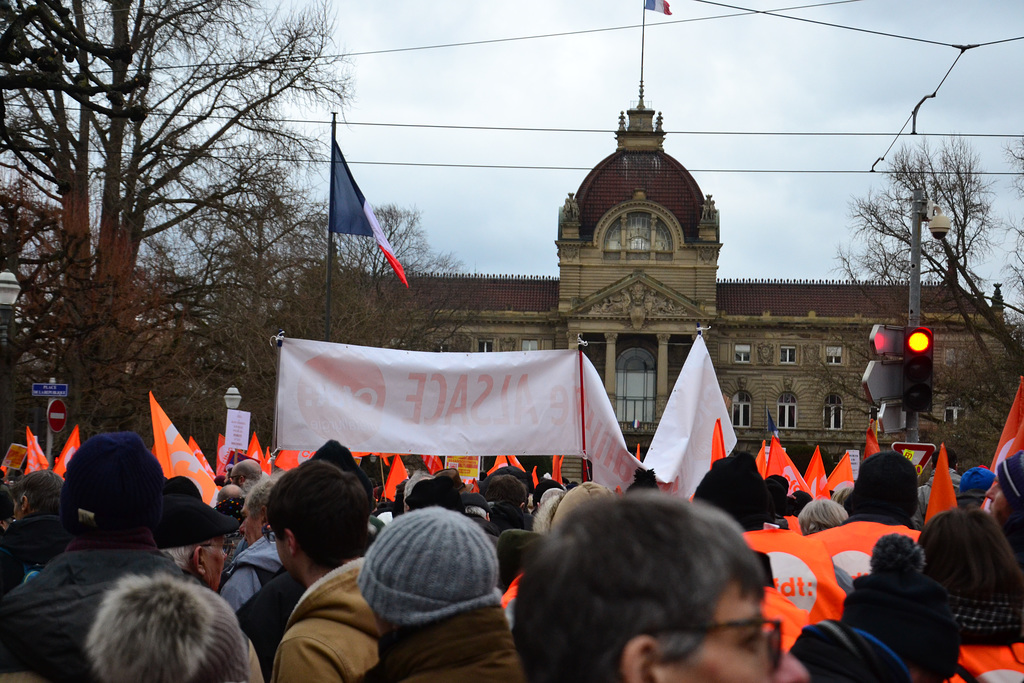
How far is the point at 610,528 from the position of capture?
170 cm

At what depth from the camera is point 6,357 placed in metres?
14.9

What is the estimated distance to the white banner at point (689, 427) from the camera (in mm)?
7355

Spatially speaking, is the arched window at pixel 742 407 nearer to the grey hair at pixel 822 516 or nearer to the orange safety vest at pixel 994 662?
the grey hair at pixel 822 516

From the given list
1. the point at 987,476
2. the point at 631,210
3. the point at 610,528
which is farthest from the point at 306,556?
the point at 631,210

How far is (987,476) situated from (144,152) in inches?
848

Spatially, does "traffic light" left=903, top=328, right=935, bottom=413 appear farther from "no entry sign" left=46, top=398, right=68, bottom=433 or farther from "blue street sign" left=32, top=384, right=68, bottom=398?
"blue street sign" left=32, top=384, right=68, bottom=398

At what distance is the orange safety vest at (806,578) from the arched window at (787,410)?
73.4 m

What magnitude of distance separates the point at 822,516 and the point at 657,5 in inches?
1293

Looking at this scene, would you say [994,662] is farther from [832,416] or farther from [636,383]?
[832,416]

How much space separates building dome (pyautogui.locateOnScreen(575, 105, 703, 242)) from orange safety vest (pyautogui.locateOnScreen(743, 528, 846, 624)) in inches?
2739

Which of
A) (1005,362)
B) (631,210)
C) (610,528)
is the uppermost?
(631,210)

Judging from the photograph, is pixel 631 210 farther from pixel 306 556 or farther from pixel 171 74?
pixel 306 556

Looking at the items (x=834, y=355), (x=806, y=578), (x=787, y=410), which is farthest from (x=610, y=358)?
(x=806, y=578)

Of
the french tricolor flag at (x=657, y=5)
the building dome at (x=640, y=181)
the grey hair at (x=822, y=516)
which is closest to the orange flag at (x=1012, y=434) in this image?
the grey hair at (x=822, y=516)
